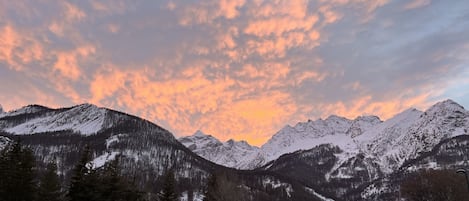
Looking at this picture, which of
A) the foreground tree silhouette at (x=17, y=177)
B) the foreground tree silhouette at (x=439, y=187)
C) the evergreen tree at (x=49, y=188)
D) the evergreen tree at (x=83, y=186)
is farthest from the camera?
the foreground tree silhouette at (x=439, y=187)

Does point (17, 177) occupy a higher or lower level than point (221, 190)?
higher

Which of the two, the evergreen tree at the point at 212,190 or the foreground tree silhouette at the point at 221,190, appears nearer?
the evergreen tree at the point at 212,190

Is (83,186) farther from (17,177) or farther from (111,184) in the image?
(17,177)

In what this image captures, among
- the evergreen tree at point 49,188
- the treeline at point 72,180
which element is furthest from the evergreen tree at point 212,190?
the evergreen tree at point 49,188

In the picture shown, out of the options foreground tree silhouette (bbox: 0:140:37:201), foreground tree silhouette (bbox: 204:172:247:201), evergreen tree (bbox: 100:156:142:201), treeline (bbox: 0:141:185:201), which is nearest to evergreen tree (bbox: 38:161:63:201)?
treeline (bbox: 0:141:185:201)

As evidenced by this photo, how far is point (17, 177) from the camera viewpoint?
111 feet

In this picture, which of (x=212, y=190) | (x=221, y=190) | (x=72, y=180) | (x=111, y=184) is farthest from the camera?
(x=221, y=190)

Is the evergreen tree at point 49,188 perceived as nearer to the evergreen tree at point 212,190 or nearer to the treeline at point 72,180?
the treeline at point 72,180

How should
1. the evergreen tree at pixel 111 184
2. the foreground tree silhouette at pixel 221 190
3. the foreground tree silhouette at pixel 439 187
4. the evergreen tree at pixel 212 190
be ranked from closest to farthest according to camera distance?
the evergreen tree at pixel 111 184 → the evergreen tree at pixel 212 190 → the foreground tree silhouette at pixel 221 190 → the foreground tree silhouette at pixel 439 187

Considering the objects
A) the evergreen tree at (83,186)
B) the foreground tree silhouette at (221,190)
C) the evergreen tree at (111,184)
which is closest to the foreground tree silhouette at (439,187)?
the foreground tree silhouette at (221,190)

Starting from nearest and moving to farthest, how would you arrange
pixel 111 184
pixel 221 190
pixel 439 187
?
1. pixel 111 184
2. pixel 221 190
3. pixel 439 187

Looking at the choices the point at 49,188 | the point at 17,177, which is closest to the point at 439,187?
the point at 49,188

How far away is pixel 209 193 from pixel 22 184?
27.2 m

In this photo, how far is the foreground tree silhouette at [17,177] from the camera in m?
33.5
